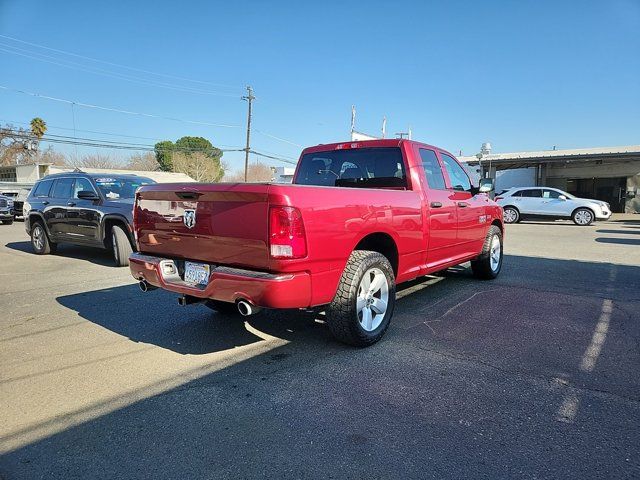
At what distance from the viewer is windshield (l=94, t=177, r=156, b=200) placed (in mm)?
8517

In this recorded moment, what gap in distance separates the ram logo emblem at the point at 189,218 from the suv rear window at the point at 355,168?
2026 millimetres

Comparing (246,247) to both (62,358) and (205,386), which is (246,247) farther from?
(62,358)

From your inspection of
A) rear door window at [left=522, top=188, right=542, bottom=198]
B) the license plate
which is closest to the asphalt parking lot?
the license plate

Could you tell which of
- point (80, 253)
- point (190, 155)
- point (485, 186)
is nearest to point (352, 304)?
point (485, 186)

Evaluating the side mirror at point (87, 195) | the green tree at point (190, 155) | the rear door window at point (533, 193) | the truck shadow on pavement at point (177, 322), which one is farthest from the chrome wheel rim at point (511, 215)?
the green tree at point (190, 155)

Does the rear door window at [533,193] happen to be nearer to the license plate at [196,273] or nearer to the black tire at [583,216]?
the black tire at [583,216]

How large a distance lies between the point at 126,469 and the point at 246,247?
159 cm

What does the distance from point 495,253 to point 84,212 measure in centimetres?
767

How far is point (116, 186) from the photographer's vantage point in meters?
8.72

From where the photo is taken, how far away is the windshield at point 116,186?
852 centimetres

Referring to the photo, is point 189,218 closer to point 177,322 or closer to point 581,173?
point 177,322

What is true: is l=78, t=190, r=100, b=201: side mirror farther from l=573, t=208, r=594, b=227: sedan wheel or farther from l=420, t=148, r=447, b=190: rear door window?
l=573, t=208, r=594, b=227: sedan wheel

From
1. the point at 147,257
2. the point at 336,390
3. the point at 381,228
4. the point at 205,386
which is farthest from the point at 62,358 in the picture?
the point at 381,228

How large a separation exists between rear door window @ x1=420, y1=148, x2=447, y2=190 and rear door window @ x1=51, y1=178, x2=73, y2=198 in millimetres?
7616
